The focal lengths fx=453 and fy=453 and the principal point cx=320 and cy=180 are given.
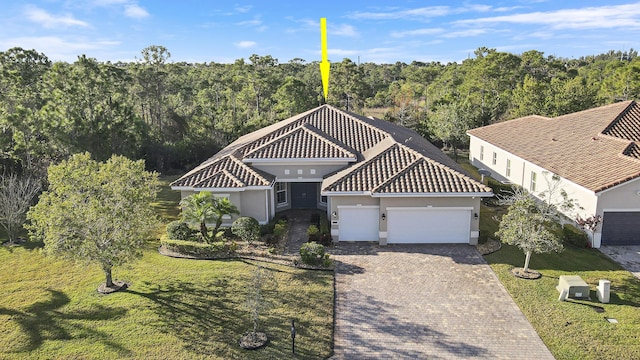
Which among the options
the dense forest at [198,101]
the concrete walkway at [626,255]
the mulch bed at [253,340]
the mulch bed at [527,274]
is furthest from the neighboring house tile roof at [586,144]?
the mulch bed at [253,340]

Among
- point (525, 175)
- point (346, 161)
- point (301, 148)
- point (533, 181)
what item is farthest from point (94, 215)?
point (525, 175)

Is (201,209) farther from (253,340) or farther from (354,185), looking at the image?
(253,340)

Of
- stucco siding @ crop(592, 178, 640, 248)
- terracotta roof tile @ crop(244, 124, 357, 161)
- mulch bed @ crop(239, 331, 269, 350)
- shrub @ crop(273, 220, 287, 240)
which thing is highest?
terracotta roof tile @ crop(244, 124, 357, 161)

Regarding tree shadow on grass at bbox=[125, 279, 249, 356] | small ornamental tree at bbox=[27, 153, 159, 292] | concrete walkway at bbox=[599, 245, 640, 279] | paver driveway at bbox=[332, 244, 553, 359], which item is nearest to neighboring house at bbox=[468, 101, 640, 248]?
concrete walkway at bbox=[599, 245, 640, 279]

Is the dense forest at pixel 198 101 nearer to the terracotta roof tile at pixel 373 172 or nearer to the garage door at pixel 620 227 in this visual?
the terracotta roof tile at pixel 373 172

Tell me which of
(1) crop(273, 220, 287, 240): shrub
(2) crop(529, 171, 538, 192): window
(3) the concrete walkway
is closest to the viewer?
(3) the concrete walkway

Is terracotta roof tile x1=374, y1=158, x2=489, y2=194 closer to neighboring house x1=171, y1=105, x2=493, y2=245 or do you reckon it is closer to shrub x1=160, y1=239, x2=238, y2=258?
neighboring house x1=171, y1=105, x2=493, y2=245
